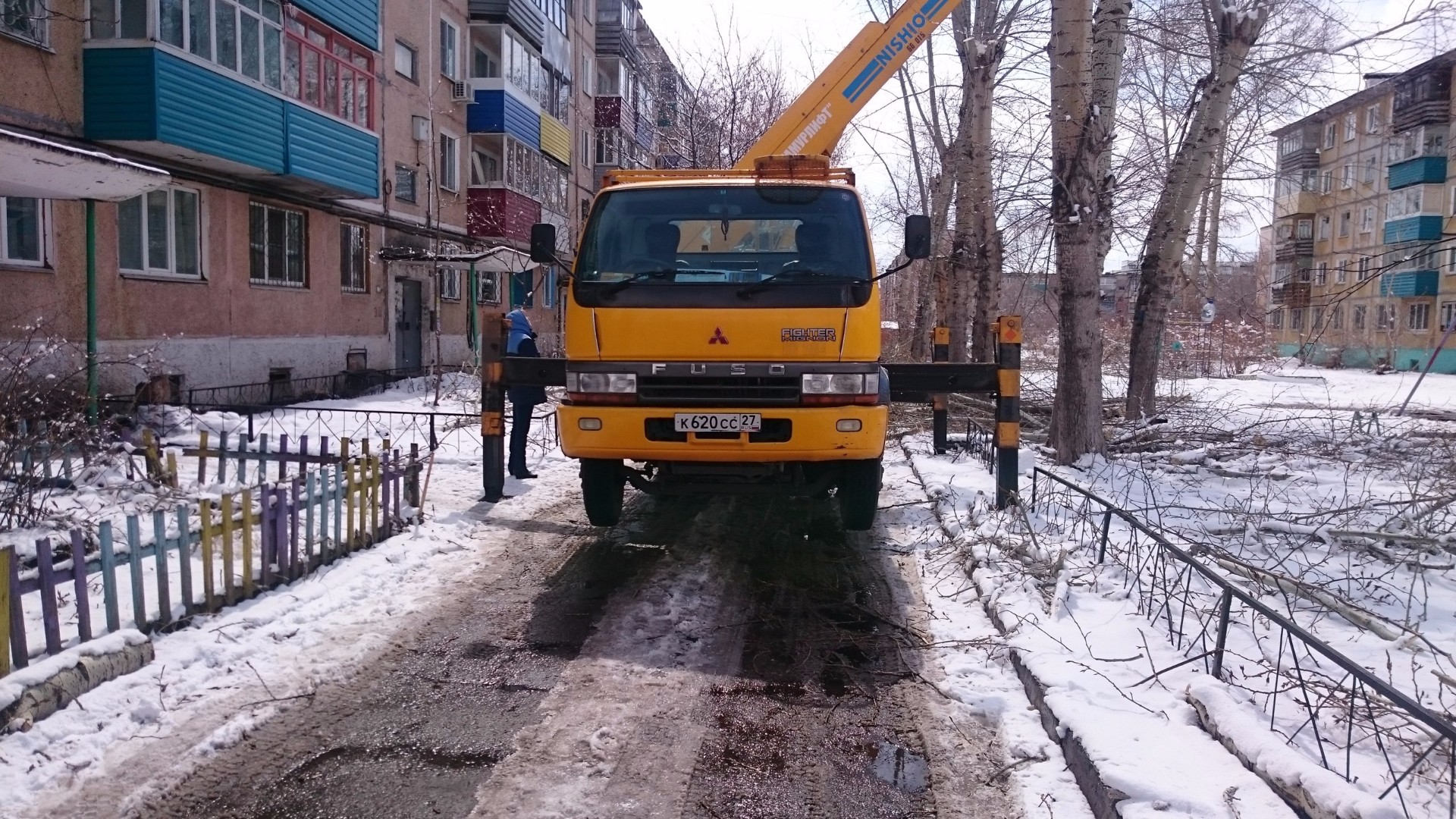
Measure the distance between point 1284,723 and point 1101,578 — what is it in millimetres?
2077

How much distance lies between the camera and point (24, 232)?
1197 centimetres

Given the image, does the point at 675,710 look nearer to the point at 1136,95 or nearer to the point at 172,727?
the point at 172,727

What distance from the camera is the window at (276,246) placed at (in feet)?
54.3

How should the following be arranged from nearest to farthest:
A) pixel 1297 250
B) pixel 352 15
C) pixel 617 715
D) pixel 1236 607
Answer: pixel 617 715 → pixel 1236 607 → pixel 352 15 → pixel 1297 250

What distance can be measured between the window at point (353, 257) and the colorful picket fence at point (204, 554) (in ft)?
44.1

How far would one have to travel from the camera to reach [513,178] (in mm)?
26375

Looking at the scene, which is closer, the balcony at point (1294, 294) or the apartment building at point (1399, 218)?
the balcony at point (1294, 294)

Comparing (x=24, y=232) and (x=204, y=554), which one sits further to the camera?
(x=24, y=232)

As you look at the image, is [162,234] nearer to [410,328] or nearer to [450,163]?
[410,328]

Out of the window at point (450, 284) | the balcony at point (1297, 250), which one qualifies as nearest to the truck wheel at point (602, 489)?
the window at point (450, 284)

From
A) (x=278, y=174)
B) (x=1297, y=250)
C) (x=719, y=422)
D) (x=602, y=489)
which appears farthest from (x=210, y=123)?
(x=1297, y=250)

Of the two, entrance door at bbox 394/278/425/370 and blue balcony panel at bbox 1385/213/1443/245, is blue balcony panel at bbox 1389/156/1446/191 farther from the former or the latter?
entrance door at bbox 394/278/425/370

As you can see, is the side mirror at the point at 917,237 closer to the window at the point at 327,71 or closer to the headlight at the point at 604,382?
the headlight at the point at 604,382

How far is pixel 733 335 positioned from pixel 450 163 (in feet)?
68.5
